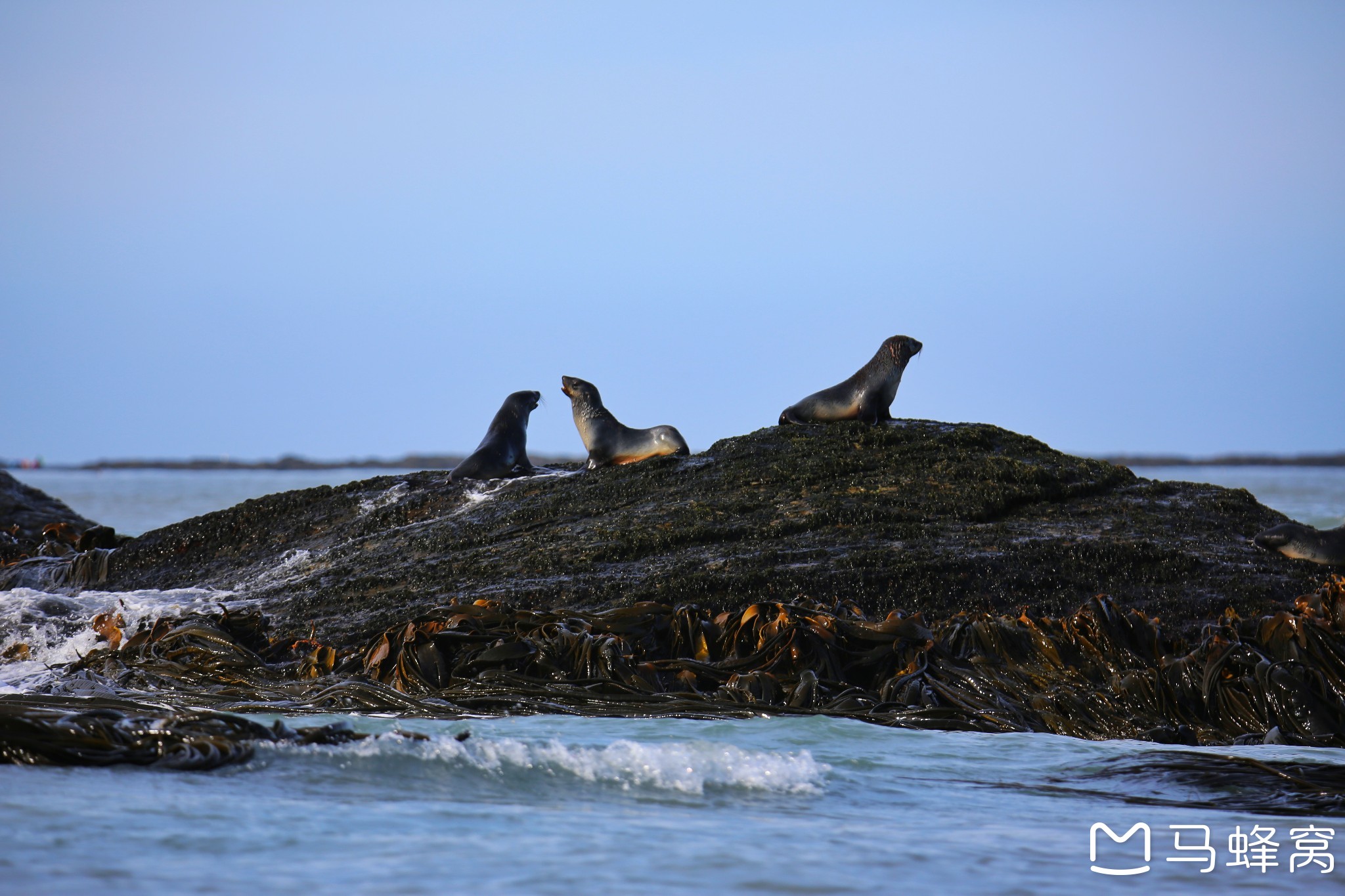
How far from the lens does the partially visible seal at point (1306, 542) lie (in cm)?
651

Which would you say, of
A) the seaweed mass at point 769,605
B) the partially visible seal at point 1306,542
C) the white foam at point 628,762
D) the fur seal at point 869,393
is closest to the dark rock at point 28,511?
the seaweed mass at point 769,605

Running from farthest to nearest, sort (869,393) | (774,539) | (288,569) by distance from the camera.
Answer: (869,393) → (288,569) → (774,539)

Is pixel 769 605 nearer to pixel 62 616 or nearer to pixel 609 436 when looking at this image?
pixel 62 616

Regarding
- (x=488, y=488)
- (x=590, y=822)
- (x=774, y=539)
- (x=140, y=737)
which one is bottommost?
(x=590, y=822)

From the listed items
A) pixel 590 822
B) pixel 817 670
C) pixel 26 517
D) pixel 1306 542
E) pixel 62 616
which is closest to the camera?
pixel 590 822

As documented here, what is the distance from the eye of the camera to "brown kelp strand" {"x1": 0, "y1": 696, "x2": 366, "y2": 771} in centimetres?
374

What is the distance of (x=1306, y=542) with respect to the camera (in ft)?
21.7

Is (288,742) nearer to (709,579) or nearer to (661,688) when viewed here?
(661,688)

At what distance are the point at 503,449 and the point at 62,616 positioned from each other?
3834 millimetres

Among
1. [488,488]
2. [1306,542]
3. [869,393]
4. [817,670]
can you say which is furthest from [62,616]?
[1306,542]

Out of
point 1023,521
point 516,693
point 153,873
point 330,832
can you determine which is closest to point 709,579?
point 516,693

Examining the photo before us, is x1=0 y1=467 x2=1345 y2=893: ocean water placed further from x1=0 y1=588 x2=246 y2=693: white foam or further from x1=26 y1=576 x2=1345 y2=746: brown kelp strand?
x1=0 y1=588 x2=246 y2=693: white foam

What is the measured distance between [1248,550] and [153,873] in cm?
607

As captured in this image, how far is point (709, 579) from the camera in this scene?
6.37 meters
